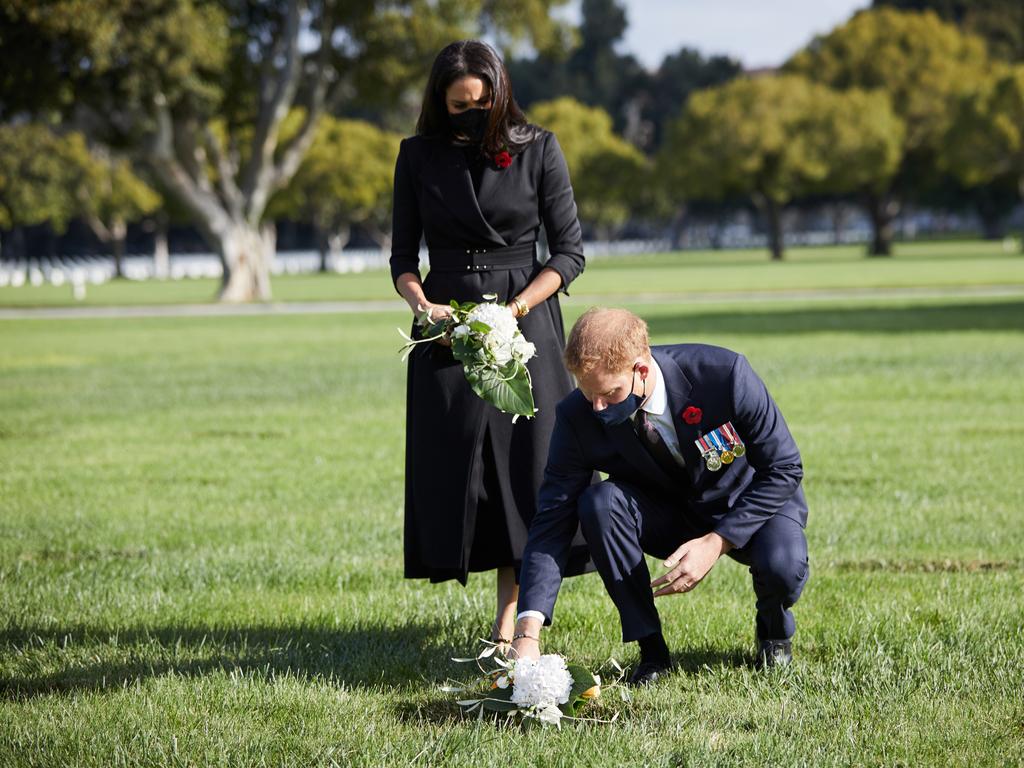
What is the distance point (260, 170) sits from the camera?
3581cm

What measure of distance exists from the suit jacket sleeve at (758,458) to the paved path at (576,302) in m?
23.6

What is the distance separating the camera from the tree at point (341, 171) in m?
71.4

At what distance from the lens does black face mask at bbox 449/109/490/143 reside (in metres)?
4.50

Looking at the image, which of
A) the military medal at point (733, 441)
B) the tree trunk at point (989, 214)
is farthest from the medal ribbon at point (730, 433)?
the tree trunk at point (989, 214)

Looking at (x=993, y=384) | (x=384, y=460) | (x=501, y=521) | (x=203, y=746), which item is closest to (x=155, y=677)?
(x=203, y=746)

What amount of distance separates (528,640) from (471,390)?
1072 mm

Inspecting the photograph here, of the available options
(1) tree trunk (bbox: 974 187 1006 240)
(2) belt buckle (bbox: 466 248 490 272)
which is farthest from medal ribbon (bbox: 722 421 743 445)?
(1) tree trunk (bbox: 974 187 1006 240)

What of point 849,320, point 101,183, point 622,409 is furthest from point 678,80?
point 622,409

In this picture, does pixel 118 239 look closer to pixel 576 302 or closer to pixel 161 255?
pixel 161 255

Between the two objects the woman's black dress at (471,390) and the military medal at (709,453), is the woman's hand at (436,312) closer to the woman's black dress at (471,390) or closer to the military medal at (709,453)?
the woman's black dress at (471,390)

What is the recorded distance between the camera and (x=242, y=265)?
36219mm

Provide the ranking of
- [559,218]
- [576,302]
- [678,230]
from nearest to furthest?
[559,218] < [576,302] < [678,230]

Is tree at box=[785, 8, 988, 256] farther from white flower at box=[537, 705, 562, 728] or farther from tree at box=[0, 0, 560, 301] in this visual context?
white flower at box=[537, 705, 562, 728]

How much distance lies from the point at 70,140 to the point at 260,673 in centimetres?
6651
